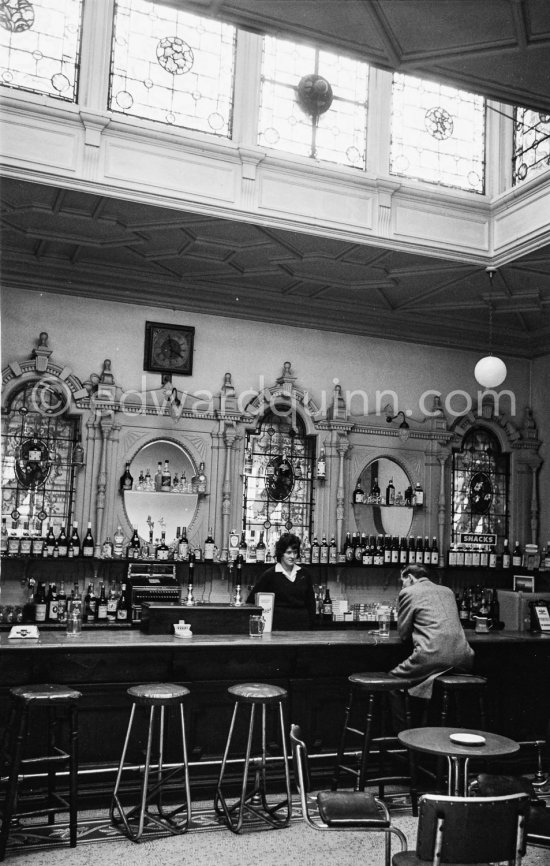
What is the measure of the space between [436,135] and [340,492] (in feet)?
12.6

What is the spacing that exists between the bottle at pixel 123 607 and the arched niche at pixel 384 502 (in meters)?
2.76

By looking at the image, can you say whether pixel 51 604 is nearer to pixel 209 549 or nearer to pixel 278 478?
pixel 209 549

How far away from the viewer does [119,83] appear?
22.0ft

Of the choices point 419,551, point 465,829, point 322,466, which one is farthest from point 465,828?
point 419,551

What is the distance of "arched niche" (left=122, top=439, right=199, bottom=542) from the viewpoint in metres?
8.10

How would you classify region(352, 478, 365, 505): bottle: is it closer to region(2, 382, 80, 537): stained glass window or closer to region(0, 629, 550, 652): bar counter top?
region(0, 629, 550, 652): bar counter top

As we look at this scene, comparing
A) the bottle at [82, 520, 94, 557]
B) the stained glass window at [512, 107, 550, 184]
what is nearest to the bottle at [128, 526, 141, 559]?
the bottle at [82, 520, 94, 557]

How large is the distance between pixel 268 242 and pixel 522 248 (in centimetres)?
229

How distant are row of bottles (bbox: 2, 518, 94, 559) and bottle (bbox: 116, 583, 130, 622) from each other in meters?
0.51

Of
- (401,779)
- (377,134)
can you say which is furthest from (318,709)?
(377,134)

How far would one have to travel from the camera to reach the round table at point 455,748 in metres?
3.81

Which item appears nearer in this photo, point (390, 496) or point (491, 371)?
point (491, 371)

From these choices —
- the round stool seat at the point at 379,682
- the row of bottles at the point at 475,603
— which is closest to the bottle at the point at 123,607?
the round stool seat at the point at 379,682

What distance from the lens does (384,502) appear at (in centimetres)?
903
